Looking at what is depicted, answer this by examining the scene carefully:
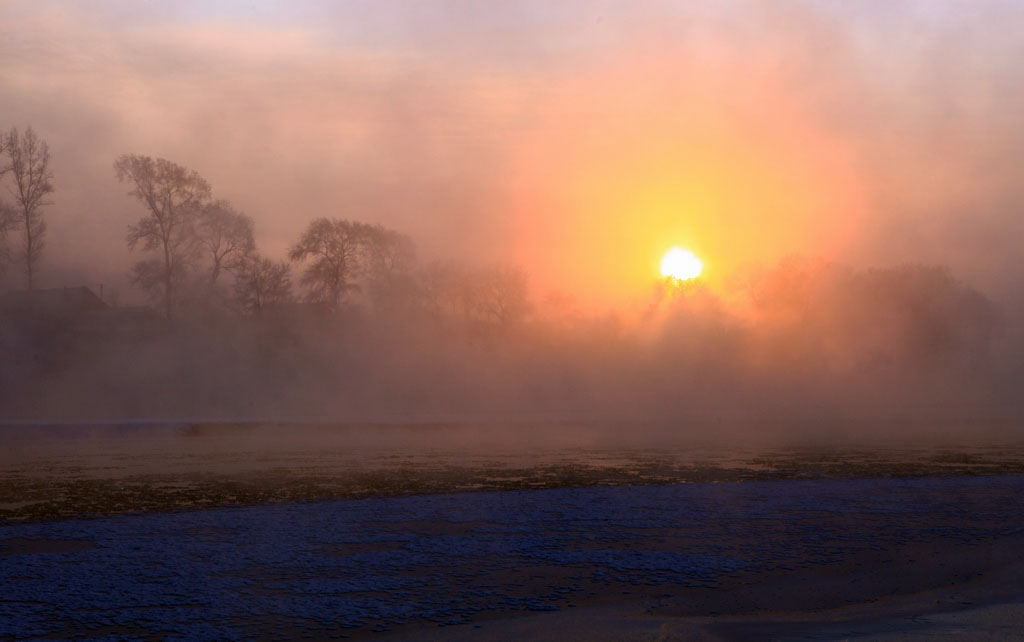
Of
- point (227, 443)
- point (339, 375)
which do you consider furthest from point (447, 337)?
point (227, 443)

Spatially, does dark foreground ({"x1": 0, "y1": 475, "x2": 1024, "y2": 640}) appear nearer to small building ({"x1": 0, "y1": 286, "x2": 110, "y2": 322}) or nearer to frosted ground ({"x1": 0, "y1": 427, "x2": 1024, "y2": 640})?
frosted ground ({"x1": 0, "y1": 427, "x2": 1024, "y2": 640})

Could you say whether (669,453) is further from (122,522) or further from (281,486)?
(122,522)

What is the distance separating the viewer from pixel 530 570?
1056 centimetres

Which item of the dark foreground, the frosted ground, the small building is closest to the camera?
the dark foreground

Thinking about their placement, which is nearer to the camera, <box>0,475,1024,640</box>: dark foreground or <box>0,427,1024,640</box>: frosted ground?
<box>0,475,1024,640</box>: dark foreground

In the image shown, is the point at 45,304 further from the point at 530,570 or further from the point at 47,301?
the point at 530,570

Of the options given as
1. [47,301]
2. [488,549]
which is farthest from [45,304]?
[488,549]

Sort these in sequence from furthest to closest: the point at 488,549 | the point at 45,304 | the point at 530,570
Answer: the point at 45,304, the point at 488,549, the point at 530,570

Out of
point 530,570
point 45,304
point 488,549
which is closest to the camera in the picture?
point 530,570

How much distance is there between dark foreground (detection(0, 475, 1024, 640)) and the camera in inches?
331

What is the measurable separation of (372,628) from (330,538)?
4.22m

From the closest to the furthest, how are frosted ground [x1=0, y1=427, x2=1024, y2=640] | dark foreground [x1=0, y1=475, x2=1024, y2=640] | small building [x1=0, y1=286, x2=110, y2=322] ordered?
dark foreground [x1=0, y1=475, x2=1024, y2=640] < frosted ground [x1=0, y1=427, x2=1024, y2=640] < small building [x1=0, y1=286, x2=110, y2=322]

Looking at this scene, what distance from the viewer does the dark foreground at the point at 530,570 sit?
8.41 meters

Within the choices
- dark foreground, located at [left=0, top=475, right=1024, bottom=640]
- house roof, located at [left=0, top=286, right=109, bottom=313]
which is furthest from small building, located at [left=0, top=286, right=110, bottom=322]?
dark foreground, located at [left=0, top=475, right=1024, bottom=640]
